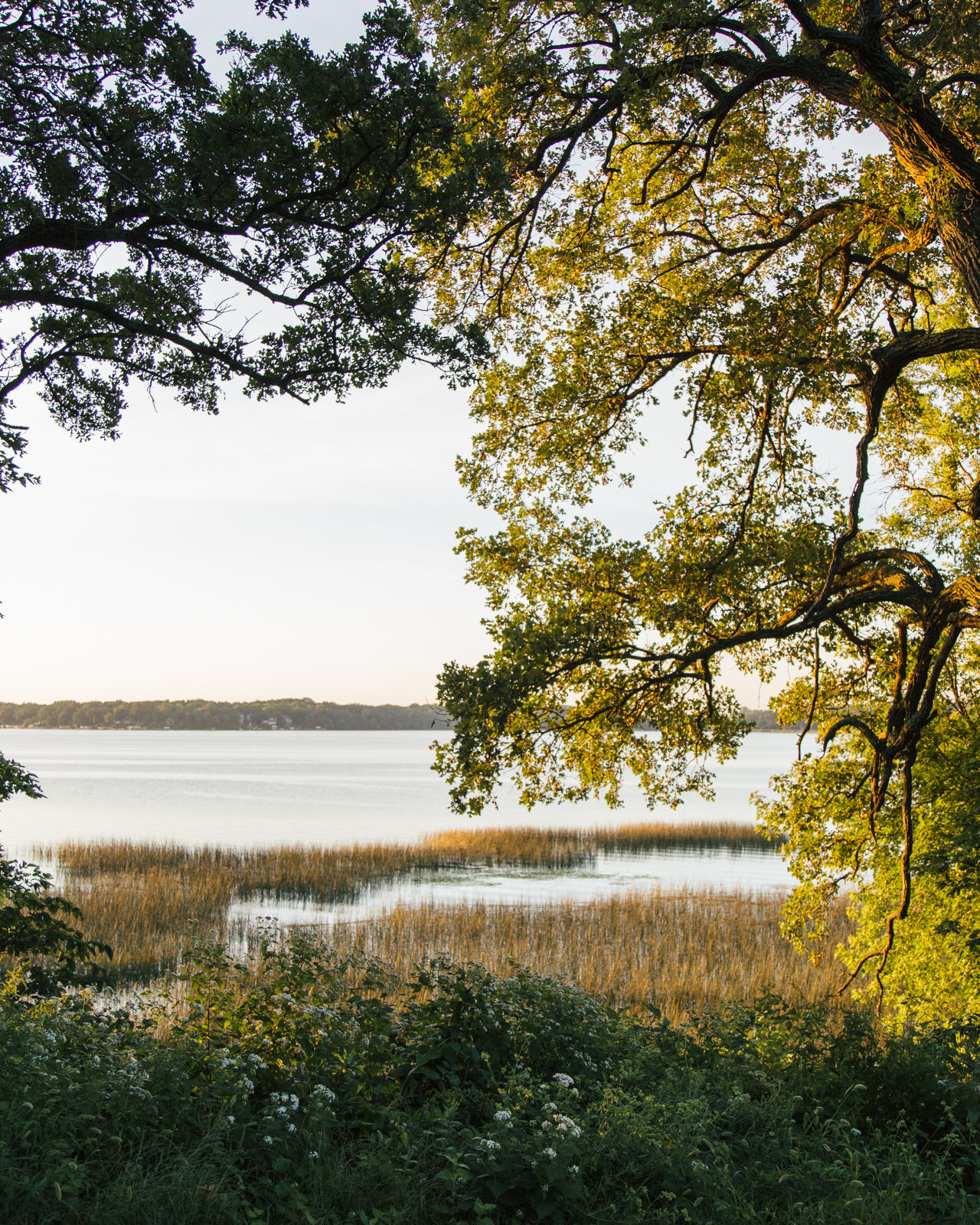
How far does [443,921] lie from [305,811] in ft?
93.8

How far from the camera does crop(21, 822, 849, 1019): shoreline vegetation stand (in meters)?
14.0

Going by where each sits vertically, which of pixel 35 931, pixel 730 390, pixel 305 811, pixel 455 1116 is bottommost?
pixel 305 811

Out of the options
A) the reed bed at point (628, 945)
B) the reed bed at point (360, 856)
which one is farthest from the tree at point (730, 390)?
the reed bed at point (360, 856)

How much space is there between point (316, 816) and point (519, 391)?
1393 inches

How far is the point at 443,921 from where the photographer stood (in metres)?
17.6

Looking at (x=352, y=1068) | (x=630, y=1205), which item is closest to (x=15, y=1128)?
(x=352, y=1068)

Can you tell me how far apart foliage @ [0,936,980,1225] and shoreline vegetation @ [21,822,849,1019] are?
2473 mm

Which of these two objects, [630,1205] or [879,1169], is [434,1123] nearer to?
[630,1205]

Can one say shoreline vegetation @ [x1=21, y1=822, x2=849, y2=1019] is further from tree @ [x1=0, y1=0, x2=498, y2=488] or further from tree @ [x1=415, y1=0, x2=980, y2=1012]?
tree @ [x1=0, y1=0, x2=498, y2=488]

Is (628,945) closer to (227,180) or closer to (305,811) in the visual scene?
(227,180)

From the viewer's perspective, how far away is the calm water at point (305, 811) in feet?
92.3

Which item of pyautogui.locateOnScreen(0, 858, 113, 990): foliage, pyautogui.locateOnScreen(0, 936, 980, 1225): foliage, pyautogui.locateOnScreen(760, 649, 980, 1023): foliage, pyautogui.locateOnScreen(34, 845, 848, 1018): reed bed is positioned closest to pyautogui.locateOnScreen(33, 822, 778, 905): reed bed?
pyautogui.locateOnScreen(34, 845, 848, 1018): reed bed

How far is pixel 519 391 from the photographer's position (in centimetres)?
984

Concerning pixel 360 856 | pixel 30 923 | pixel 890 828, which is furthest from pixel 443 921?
pixel 30 923
